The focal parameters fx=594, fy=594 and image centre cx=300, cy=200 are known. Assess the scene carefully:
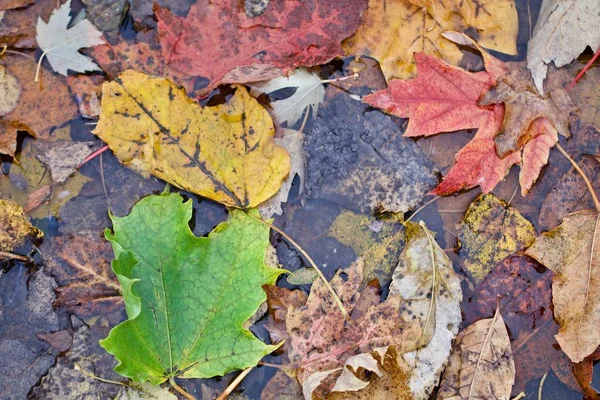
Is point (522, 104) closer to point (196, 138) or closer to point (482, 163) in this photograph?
point (482, 163)

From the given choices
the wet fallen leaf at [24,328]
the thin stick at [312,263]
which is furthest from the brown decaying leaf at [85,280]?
the thin stick at [312,263]

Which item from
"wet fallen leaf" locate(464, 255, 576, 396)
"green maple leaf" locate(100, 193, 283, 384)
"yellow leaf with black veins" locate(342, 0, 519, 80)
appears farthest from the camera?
"yellow leaf with black veins" locate(342, 0, 519, 80)

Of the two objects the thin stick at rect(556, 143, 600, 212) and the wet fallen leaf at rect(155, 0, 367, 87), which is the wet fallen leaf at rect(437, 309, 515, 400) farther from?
the wet fallen leaf at rect(155, 0, 367, 87)

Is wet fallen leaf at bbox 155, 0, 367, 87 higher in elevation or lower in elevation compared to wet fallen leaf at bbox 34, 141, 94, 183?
higher

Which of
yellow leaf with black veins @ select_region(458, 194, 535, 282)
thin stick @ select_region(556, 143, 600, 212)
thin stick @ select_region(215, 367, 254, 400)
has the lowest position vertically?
thin stick @ select_region(215, 367, 254, 400)

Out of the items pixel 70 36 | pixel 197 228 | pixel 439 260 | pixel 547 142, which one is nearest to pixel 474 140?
pixel 547 142

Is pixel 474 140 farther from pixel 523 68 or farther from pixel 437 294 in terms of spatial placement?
pixel 437 294

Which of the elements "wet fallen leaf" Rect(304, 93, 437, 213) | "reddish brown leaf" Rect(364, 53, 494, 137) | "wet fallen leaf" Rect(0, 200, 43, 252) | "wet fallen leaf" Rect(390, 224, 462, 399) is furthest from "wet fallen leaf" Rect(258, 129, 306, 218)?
"wet fallen leaf" Rect(0, 200, 43, 252)
